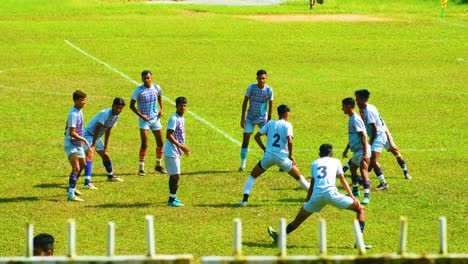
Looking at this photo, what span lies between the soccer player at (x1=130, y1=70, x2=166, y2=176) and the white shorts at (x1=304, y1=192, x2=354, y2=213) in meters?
8.08

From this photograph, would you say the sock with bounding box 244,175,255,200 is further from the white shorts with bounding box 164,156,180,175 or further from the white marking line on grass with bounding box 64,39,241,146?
the white marking line on grass with bounding box 64,39,241,146

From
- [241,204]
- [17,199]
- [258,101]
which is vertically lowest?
[241,204]

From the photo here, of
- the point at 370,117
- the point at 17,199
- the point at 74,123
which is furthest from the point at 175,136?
the point at 370,117

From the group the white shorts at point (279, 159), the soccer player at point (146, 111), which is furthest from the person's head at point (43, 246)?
the soccer player at point (146, 111)

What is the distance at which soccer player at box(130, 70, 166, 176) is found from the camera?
2295 cm

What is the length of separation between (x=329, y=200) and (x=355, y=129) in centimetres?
396

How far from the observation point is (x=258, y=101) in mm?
23047

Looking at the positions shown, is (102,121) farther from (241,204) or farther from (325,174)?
(325,174)

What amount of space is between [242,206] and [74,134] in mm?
3690

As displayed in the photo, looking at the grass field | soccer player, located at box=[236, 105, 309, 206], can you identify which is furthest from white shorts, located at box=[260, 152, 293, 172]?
the grass field

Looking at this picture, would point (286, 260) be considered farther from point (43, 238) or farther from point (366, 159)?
point (366, 159)

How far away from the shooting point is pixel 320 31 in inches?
2238

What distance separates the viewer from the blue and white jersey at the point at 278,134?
60.2 feet

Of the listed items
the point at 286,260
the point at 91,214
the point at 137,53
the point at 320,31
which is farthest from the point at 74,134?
the point at 320,31
